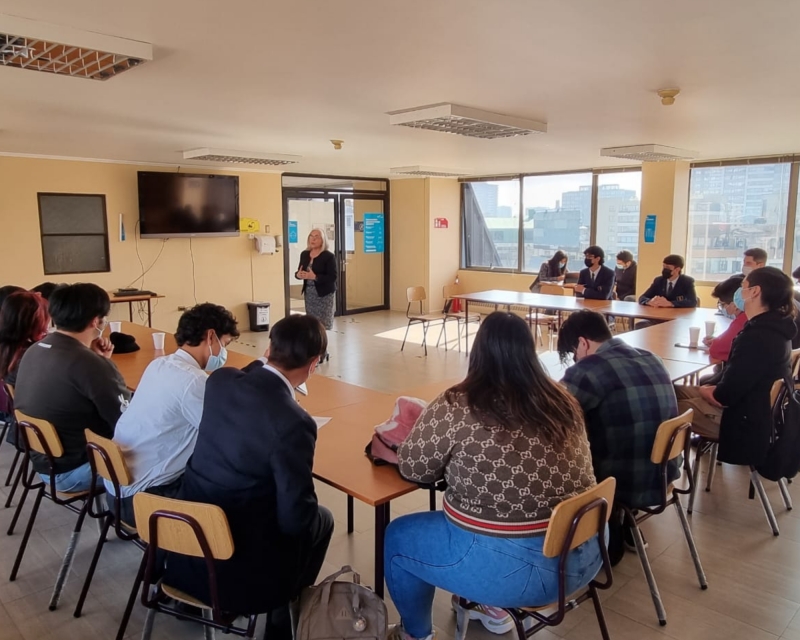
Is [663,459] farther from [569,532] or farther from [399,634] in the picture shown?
[399,634]

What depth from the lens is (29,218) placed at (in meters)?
7.38

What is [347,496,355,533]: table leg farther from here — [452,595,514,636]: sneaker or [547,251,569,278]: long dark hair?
[547,251,569,278]: long dark hair

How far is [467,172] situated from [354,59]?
A: 7.18 metres

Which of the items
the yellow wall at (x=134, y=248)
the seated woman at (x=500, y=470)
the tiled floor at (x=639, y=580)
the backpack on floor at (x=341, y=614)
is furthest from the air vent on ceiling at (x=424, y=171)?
the backpack on floor at (x=341, y=614)

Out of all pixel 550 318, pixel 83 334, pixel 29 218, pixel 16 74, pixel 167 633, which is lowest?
pixel 167 633

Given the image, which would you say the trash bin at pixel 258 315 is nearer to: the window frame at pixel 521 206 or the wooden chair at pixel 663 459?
the window frame at pixel 521 206

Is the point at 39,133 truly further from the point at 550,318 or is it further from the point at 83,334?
the point at 550,318

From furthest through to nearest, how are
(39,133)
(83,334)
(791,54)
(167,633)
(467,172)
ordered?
1. (467,172)
2. (39,133)
3. (791,54)
4. (83,334)
5. (167,633)

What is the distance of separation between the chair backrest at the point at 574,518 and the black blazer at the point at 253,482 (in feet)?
2.36

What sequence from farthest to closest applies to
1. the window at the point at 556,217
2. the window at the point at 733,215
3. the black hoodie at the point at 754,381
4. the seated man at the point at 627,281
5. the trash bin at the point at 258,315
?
the window at the point at 556,217, the trash bin at the point at 258,315, the seated man at the point at 627,281, the window at the point at 733,215, the black hoodie at the point at 754,381

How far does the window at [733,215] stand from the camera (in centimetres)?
827

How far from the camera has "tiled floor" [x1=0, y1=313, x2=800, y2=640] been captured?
2.46m

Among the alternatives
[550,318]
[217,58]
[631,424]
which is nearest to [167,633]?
[631,424]

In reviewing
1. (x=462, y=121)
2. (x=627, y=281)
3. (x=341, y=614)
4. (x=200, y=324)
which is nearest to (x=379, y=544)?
(x=341, y=614)
